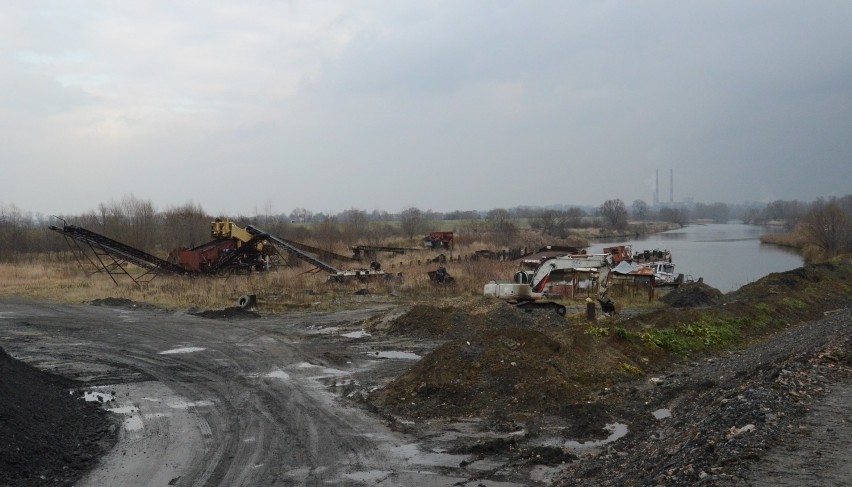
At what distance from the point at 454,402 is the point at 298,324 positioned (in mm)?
11543

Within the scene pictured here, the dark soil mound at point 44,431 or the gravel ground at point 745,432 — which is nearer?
the gravel ground at point 745,432

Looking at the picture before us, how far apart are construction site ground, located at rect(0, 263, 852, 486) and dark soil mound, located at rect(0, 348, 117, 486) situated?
0.04 metres

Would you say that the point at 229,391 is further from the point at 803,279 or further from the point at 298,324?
the point at 803,279

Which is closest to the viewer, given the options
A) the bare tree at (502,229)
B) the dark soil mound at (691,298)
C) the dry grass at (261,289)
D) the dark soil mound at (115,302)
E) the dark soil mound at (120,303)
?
the dark soil mound at (120,303)

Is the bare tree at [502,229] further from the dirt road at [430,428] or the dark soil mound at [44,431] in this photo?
the dark soil mound at [44,431]

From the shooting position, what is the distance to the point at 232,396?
12.6 metres

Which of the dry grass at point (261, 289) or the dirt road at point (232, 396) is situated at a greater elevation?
the dry grass at point (261, 289)

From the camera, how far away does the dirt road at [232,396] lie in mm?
8641

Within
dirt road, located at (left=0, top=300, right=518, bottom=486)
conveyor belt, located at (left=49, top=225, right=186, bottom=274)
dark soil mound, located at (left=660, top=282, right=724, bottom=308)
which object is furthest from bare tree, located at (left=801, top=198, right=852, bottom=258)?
conveyor belt, located at (left=49, top=225, right=186, bottom=274)

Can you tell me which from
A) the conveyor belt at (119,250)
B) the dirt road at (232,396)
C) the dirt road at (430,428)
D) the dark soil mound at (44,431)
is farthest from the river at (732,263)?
the dark soil mound at (44,431)

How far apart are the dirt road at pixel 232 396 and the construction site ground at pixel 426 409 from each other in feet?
0.16

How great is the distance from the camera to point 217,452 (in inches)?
367

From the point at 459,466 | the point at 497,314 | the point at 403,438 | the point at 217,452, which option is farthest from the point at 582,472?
the point at 497,314

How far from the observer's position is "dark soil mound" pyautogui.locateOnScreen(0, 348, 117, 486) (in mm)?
8180
